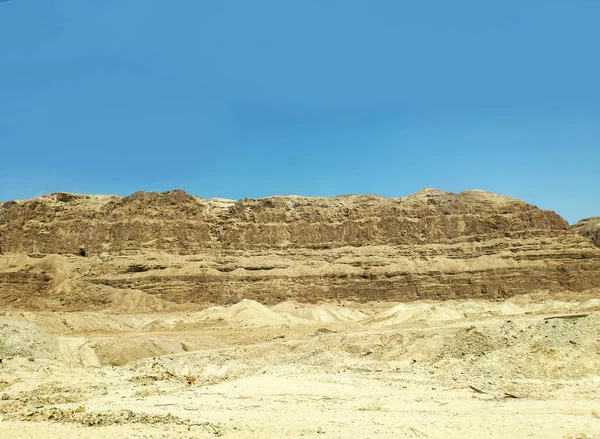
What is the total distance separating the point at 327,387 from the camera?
16.5m

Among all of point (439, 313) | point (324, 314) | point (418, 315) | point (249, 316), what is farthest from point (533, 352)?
point (324, 314)

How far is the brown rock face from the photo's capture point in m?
122

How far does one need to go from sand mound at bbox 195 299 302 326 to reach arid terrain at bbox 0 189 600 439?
1.13ft

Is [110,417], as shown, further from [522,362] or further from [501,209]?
[501,209]

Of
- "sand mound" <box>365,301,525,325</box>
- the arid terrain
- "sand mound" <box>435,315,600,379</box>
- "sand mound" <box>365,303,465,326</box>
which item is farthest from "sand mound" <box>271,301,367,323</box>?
"sand mound" <box>435,315,600,379</box>

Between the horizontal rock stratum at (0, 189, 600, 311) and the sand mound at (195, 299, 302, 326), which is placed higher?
the horizontal rock stratum at (0, 189, 600, 311)

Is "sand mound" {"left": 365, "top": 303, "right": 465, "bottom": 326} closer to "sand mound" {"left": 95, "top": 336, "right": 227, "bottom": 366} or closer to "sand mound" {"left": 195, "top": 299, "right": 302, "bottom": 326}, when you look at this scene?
"sand mound" {"left": 195, "top": 299, "right": 302, "bottom": 326}

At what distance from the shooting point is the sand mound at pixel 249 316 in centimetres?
Answer: 5331

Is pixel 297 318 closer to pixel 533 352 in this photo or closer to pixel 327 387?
pixel 327 387

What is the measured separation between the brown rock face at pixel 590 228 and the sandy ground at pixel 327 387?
113 meters

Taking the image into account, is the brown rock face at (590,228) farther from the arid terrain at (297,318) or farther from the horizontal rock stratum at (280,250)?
the horizontal rock stratum at (280,250)

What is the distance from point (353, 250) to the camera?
89500 mm

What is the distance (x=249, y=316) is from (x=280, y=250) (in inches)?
1373

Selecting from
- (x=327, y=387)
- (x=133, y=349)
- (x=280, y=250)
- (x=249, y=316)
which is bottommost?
(x=327, y=387)
